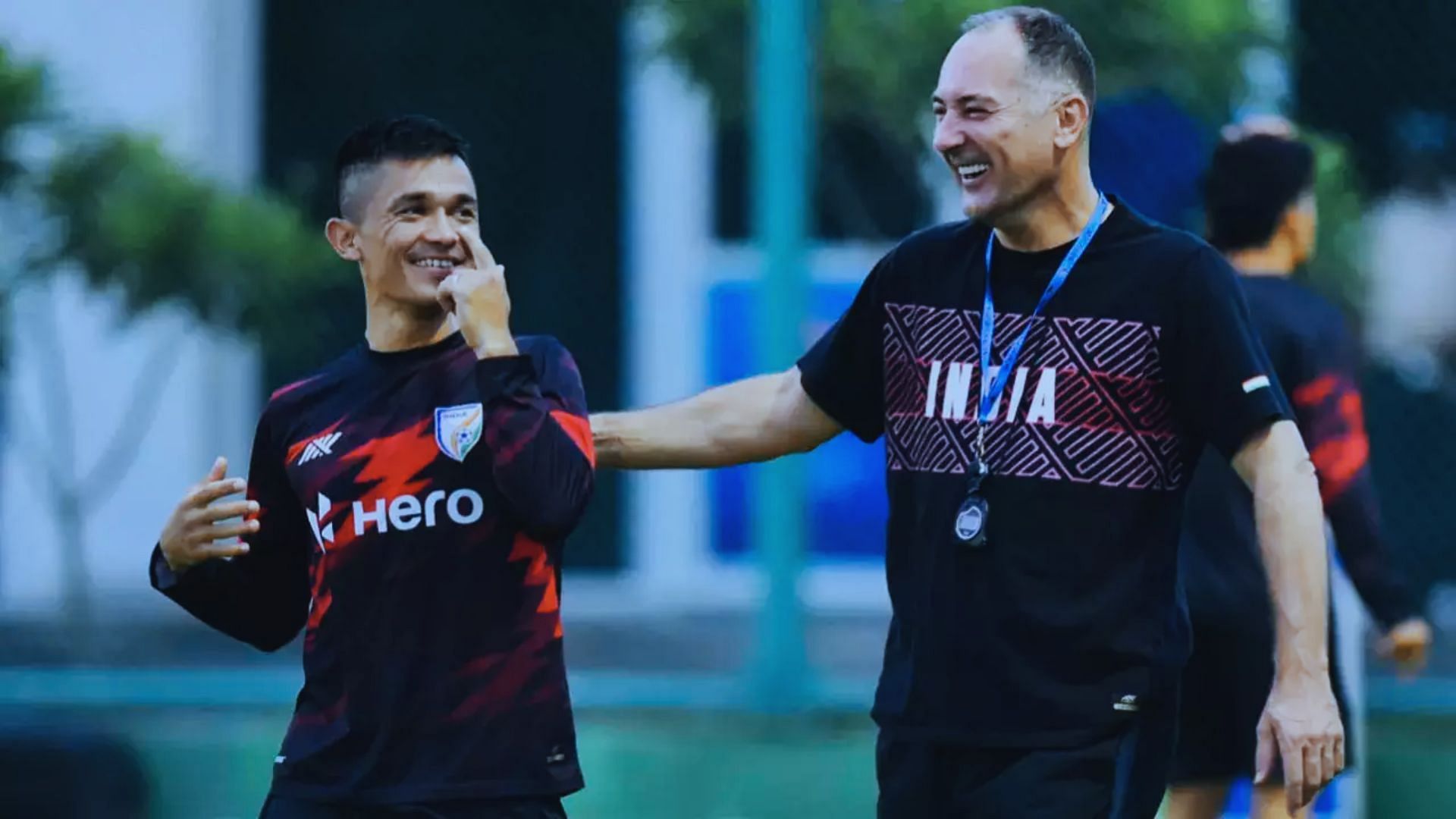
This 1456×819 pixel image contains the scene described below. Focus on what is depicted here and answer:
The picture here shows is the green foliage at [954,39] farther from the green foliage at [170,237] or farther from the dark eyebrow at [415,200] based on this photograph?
the dark eyebrow at [415,200]

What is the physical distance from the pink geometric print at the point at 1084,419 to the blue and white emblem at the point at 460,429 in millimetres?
672

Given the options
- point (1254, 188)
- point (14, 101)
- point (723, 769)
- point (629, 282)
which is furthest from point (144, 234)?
point (1254, 188)

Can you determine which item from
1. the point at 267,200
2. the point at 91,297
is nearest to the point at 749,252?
the point at 267,200

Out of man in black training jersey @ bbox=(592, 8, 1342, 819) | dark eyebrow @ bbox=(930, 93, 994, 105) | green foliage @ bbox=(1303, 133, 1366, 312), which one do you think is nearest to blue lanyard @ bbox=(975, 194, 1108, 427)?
man in black training jersey @ bbox=(592, 8, 1342, 819)

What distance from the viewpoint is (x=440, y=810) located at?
3424 millimetres

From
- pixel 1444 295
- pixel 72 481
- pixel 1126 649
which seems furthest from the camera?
pixel 72 481

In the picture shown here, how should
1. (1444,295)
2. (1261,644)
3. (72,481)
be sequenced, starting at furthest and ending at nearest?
(72,481) → (1444,295) → (1261,644)

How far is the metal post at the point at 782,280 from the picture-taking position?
21.2 ft

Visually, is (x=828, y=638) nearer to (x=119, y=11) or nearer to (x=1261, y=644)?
(x=1261, y=644)

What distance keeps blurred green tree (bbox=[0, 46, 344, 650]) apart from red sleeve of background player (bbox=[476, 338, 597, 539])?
153 inches

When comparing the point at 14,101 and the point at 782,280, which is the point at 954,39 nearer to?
the point at 782,280

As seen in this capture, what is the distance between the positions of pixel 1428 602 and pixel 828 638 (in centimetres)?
174

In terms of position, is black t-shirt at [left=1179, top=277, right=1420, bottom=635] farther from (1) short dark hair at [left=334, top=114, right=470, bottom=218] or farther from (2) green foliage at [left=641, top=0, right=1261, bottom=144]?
(2) green foliage at [left=641, top=0, right=1261, bottom=144]

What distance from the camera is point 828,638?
22.3 feet
